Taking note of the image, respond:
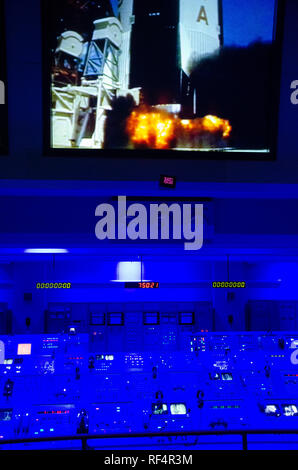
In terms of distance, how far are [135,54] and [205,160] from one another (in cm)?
119

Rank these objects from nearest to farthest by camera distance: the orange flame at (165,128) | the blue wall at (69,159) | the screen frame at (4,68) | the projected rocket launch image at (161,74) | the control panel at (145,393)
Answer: the screen frame at (4,68) < the blue wall at (69,159) < the projected rocket launch image at (161,74) < the orange flame at (165,128) < the control panel at (145,393)

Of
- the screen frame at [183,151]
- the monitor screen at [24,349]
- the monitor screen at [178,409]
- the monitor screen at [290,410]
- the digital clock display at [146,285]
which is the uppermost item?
the screen frame at [183,151]

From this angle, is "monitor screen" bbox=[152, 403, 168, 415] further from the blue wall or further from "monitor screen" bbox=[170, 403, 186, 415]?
the blue wall

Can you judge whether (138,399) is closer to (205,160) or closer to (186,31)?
(205,160)

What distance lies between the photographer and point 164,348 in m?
12.1

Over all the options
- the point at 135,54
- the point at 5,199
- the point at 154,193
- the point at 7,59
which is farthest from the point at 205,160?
the point at 5,199

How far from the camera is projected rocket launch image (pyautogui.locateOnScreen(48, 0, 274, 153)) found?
4.52 m

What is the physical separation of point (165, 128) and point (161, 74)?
494mm

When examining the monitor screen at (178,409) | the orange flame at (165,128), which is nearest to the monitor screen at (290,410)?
the monitor screen at (178,409)

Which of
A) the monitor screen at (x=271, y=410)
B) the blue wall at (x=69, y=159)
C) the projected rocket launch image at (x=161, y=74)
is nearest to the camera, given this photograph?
the blue wall at (x=69, y=159)

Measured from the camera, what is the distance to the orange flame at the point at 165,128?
4.75 m

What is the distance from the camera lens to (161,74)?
15.4 feet

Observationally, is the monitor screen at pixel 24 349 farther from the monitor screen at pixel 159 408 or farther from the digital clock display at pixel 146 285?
the monitor screen at pixel 159 408

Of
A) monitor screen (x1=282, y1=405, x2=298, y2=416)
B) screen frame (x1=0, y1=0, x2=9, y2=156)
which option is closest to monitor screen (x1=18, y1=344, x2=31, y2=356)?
monitor screen (x1=282, y1=405, x2=298, y2=416)
